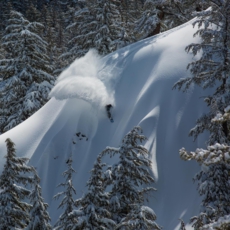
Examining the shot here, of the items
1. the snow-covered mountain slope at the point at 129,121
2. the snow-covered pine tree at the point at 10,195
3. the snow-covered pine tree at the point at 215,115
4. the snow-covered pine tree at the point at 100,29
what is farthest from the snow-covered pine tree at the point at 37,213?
the snow-covered pine tree at the point at 100,29

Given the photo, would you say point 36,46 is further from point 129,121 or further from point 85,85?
point 129,121

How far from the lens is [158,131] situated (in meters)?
12.5

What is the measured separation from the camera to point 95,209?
23.7ft

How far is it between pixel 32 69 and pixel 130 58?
7825 millimetres

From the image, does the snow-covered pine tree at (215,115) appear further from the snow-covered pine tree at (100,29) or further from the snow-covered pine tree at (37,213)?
the snow-covered pine tree at (100,29)

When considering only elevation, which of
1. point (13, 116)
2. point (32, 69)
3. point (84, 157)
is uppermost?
point (32, 69)

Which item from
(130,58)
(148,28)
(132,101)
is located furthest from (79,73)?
(148,28)

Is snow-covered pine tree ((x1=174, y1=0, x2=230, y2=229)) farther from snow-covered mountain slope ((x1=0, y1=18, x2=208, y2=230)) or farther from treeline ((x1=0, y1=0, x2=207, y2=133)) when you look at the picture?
treeline ((x1=0, y1=0, x2=207, y2=133))

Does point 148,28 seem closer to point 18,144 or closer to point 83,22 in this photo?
point 83,22

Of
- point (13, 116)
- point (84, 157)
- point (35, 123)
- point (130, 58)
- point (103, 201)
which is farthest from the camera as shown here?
point (13, 116)

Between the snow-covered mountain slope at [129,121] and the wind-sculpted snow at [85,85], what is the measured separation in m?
0.05

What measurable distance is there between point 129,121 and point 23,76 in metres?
10.1

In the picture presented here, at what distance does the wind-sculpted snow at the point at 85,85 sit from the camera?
47.7 feet

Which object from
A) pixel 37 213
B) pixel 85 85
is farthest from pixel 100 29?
pixel 37 213
